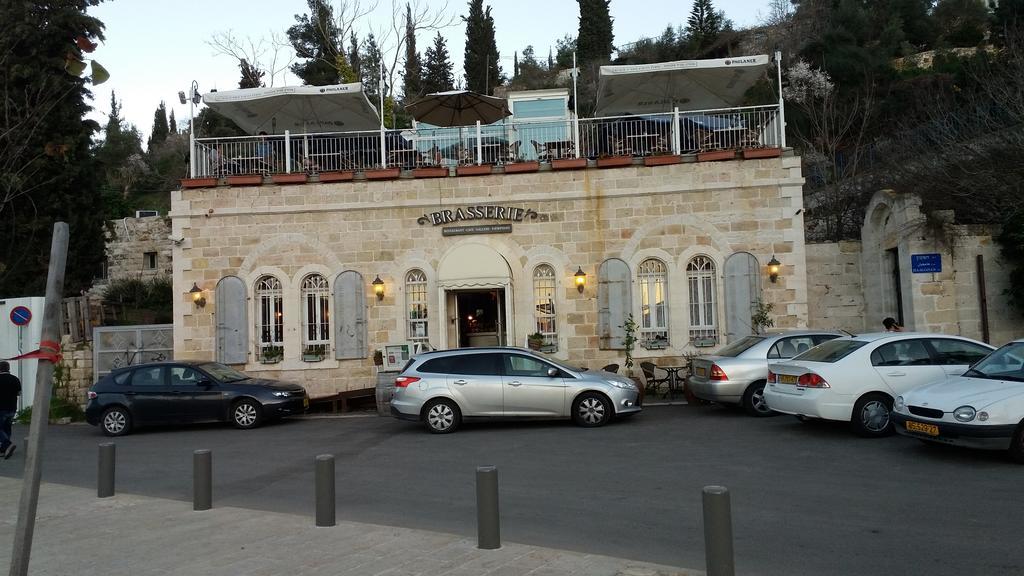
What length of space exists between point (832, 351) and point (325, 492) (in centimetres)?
784

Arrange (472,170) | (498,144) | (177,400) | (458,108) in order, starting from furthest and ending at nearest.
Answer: (498,144), (458,108), (472,170), (177,400)

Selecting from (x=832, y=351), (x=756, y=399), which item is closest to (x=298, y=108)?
(x=756, y=399)

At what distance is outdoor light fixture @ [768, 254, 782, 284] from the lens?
54.8 feet

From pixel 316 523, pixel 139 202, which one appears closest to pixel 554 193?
pixel 316 523

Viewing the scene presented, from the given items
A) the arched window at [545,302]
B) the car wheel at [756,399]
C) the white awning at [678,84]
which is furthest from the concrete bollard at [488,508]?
the white awning at [678,84]

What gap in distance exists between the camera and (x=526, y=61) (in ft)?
235

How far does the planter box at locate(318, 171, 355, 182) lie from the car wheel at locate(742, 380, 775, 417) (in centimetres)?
1022

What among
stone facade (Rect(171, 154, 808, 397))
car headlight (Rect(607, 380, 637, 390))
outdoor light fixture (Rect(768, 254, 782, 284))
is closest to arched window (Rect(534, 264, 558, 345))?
stone facade (Rect(171, 154, 808, 397))

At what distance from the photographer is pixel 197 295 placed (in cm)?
1761

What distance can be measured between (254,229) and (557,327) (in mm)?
7589

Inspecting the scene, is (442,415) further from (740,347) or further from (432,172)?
(432,172)

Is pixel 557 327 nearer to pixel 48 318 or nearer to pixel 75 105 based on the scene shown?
pixel 48 318

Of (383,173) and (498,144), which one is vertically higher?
(498,144)

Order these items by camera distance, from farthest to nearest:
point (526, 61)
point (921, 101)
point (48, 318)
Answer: point (526, 61), point (921, 101), point (48, 318)
